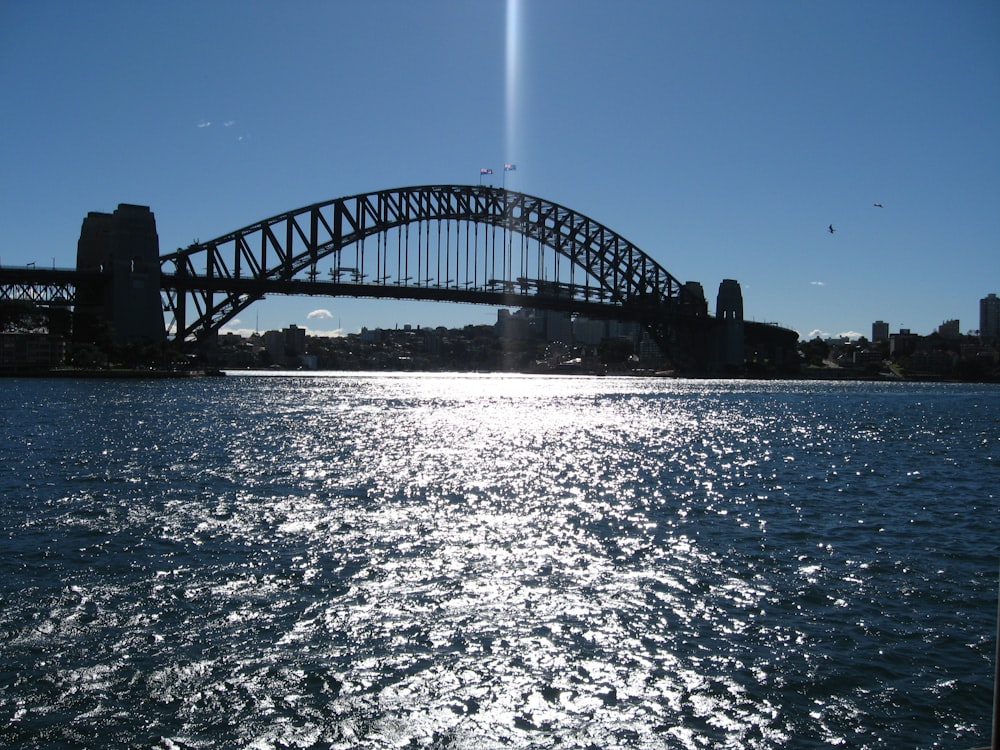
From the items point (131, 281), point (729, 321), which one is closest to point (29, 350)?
point (131, 281)

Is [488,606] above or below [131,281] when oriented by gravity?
below

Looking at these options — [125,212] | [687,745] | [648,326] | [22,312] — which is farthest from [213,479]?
[648,326]

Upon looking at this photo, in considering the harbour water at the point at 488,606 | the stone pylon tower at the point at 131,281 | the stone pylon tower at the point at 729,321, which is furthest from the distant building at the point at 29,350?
the stone pylon tower at the point at 729,321

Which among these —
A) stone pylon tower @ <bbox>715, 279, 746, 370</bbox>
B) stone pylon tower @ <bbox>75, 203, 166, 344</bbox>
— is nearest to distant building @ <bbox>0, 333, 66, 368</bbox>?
stone pylon tower @ <bbox>75, 203, 166, 344</bbox>

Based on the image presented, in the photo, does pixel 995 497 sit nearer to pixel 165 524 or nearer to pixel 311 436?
pixel 165 524

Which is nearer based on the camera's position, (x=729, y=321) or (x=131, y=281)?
(x=131, y=281)

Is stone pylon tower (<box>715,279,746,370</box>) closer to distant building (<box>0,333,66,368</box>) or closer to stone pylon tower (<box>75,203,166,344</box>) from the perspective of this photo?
stone pylon tower (<box>75,203,166,344</box>)

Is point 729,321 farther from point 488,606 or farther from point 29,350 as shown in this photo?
point 488,606
